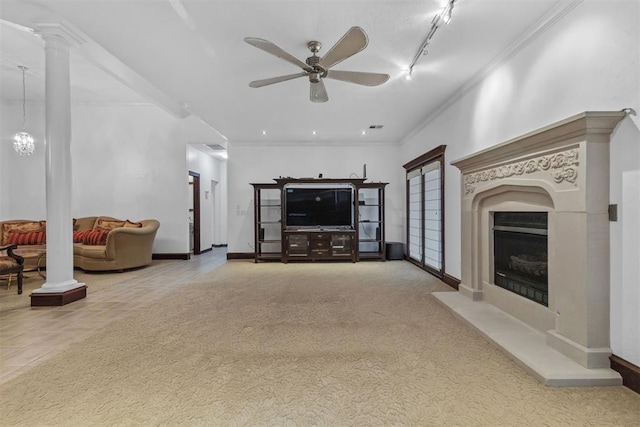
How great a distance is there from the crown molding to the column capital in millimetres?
4369

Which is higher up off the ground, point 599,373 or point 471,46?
point 471,46

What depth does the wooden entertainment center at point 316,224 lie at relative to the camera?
647 centimetres

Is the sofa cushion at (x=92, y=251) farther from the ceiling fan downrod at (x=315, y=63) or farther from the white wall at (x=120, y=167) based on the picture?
the ceiling fan downrod at (x=315, y=63)

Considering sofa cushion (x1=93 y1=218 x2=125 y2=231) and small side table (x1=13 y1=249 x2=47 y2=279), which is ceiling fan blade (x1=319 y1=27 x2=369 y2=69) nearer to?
small side table (x1=13 y1=249 x2=47 y2=279)

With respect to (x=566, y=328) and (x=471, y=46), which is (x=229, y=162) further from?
(x=566, y=328)

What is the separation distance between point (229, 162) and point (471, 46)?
18.4 feet

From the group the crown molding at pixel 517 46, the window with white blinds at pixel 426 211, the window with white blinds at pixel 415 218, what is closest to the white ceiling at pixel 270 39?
the crown molding at pixel 517 46

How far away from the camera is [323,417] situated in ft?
5.18

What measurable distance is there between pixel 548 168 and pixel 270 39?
8.88 ft

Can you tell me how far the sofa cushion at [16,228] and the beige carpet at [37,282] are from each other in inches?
34.2

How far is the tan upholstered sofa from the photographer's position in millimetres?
5258

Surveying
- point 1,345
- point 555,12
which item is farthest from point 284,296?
point 555,12

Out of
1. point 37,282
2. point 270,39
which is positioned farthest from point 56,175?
point 270,39

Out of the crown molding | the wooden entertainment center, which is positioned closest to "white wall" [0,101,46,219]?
the wooden entertainment center
